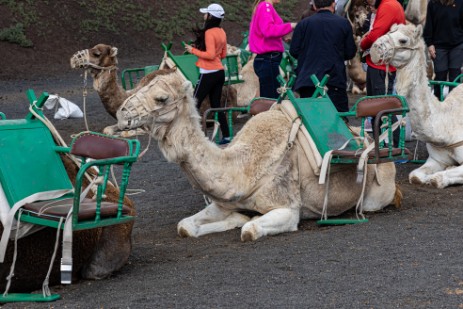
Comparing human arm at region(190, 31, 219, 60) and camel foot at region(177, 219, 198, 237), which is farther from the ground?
human arm at region(190, 31, 219, 60)

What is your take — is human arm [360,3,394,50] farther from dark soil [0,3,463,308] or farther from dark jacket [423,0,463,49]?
dark jacket [423,0,463,49]

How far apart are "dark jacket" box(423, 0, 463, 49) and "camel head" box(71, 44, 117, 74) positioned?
454 centimetres

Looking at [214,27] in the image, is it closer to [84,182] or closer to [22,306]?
[84,182]

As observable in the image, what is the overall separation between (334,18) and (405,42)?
970 millimetres

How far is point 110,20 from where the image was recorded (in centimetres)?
3081

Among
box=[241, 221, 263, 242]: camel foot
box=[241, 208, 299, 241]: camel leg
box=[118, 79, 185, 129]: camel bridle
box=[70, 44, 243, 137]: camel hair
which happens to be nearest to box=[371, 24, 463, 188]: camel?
box=[241, 208, 299, 241]: camel leg

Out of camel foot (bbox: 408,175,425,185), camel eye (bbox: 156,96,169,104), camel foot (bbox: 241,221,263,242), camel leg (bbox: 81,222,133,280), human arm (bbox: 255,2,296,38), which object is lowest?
camel foot (bbox: 408,175,425,185)

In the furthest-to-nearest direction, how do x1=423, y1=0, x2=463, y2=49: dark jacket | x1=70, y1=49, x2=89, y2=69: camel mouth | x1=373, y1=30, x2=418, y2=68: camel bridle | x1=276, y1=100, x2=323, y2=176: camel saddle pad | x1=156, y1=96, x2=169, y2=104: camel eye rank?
1. x1=70, y1=49, x2=89, y2=69: camel mouth
2. x1=423, y1=0, x2=463, y2=49: dark jacket
3. x1=373, y1=30, x2=418, y2=68: camel bridle
4. x1=276, y1=100, x2=323, y2=176: camel saddle pad
5. x1=156, y1=96, x2=169, y2=104: camel eye

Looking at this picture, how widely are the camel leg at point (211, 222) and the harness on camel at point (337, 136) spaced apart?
0.73 metres

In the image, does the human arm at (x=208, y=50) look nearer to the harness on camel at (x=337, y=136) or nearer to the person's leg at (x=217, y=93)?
the person's leg at (x=217, y=93)

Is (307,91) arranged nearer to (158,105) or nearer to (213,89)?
(158,105)

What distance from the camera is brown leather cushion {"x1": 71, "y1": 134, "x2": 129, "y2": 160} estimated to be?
19.9 feet

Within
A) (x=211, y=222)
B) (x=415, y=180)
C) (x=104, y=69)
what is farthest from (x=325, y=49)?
(x=104, y=69)

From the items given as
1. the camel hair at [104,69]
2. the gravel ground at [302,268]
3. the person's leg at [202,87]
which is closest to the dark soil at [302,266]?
the gravel ground at [302,268]
